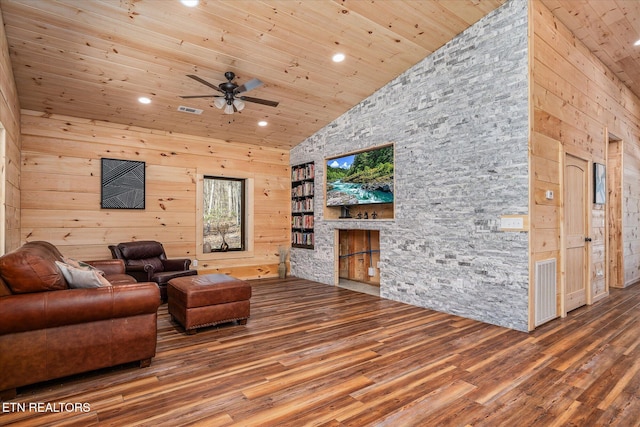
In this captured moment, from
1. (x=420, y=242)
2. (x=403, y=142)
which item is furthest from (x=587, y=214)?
(x=403, y=142)

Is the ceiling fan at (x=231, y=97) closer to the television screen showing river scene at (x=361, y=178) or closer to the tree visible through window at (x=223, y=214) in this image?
the television screen showing river scene at (x=361, y=178)

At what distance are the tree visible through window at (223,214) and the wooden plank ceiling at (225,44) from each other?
177 cm

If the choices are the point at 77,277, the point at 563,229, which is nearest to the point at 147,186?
the point at 77,277

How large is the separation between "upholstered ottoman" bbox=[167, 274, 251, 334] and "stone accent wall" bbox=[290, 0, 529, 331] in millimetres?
2334

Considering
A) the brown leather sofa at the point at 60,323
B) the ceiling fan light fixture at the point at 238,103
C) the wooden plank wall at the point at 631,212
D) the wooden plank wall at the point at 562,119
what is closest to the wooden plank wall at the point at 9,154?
the brown leather sofa at the point at 60,323

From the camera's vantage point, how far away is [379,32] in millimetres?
4078

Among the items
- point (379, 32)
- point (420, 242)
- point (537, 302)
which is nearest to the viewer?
point (537, 302)

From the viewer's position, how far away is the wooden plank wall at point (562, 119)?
376cm

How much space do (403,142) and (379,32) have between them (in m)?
1.52

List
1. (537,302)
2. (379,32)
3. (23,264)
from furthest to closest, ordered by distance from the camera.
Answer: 1. (379,32)
2. (537,302)
3. (23,264)

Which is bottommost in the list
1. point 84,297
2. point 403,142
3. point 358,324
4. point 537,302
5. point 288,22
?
point 358,324

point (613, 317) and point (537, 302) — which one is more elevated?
point (537, 302)

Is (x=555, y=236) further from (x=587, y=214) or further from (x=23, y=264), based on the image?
(x=23, y=264)

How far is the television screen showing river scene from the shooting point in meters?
5.26
